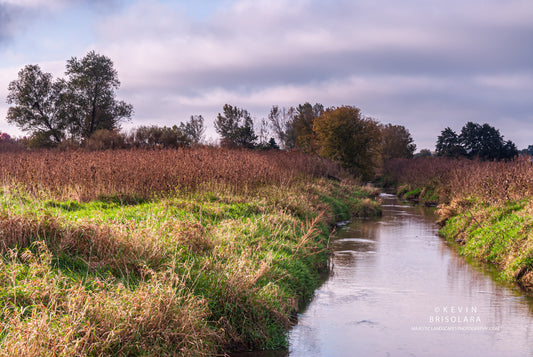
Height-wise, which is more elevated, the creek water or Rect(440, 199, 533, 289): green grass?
Rect(440, 199, 533, 289): green grass

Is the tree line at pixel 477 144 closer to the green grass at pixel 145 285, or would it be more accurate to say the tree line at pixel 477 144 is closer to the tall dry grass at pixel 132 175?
the tall dry grass at pixel 132 175

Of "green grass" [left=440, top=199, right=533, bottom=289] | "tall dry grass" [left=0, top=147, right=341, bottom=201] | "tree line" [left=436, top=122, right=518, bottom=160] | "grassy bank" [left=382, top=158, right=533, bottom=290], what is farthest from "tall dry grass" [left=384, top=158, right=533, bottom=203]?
"tree line" [left=436, top=122, right=518, bottom=160]

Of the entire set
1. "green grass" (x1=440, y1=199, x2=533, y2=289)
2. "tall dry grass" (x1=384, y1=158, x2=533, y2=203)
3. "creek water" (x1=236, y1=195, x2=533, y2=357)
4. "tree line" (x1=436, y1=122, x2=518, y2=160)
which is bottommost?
"creek water" (x1=236, y1=195, x2=533, y2=357)

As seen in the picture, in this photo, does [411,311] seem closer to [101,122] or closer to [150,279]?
[150,279]

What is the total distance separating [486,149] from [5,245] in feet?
174

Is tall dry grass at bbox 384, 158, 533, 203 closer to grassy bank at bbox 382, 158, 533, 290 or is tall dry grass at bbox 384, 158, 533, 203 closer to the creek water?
grassy bank at bbox 382, 158, 533, 290

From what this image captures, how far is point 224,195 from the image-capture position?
13.8m

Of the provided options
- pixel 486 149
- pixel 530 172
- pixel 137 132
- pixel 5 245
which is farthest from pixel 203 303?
pixel 486 149

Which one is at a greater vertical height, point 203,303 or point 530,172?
point 530,172

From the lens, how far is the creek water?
6637 millimetres

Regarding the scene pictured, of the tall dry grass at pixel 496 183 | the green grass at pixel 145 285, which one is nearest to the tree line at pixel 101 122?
the tall dry grass at pixel 496 183

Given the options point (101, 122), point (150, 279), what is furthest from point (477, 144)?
point (150, 279)

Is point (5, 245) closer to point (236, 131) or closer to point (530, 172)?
point (530, 172)

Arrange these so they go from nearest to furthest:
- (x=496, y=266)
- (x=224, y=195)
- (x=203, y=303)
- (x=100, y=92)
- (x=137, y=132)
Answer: (x=203, y=303) → (x=496, y=266) → (x=224, y=195) → (x=137, y=132) → (x=100, y=92)
